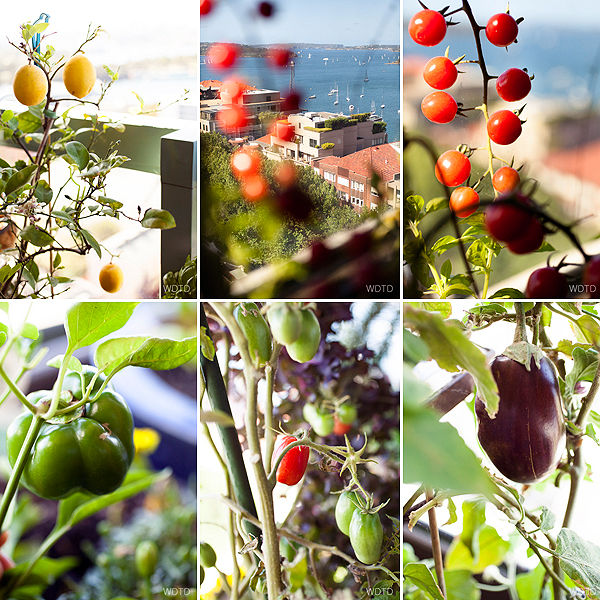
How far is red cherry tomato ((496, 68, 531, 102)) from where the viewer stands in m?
1.11

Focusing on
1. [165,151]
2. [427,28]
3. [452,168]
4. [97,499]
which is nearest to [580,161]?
[452,168]

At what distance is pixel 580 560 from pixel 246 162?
3.63 ft

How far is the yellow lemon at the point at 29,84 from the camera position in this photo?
111 centimetres

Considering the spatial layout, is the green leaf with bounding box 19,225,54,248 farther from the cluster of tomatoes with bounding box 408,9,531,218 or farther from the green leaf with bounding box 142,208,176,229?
the cluster of tomatoes with bounding box 408,9,531,218

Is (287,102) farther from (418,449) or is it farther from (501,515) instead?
(501,515)

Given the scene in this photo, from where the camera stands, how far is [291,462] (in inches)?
46.1

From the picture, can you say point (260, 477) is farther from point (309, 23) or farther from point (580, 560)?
point (309, 23)

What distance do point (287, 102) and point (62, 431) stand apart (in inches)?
31.6

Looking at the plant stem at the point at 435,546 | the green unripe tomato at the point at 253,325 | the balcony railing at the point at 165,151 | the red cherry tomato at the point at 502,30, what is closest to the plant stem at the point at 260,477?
the green unripe tomato at the point at 253,325

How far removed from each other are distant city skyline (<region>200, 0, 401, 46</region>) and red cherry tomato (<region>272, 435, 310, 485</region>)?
84cm

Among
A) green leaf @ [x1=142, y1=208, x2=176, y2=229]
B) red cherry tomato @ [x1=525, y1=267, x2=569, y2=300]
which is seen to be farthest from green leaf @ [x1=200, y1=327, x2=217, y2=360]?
red cherry tomato @ [x1=525, y1=267, x2=569, y2=300]

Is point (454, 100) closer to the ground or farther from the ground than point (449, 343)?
farther from the ground

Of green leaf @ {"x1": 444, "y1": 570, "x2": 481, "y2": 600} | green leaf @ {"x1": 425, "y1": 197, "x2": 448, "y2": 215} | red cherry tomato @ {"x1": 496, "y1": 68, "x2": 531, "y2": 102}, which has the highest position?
red cherry tomato @ {"x1": 496, "y1": 68, "x2": 531, "y2": 102}

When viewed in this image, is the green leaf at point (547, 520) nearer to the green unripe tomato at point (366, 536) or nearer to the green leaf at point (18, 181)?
the green unripe tomato at point (366, 536)
